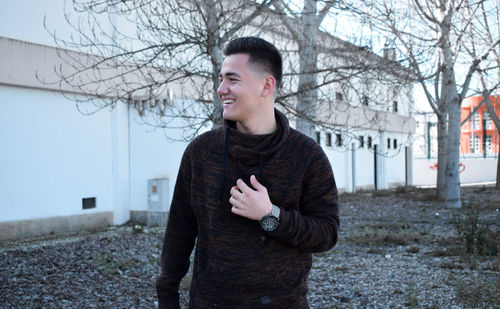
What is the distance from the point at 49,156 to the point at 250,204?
991cm

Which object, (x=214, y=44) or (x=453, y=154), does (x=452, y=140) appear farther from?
(x=214, y=44)

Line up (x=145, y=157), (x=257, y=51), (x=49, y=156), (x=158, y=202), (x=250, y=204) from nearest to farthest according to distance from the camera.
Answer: (x=250, y=204)
(x=257, y=51)
(x=49, y=156)
(x=158, y=202)
(x=145, y=157)

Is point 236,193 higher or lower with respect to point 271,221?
higher

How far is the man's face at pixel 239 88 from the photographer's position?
6.75 ft

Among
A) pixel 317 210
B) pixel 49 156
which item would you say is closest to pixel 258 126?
pixel 317 210

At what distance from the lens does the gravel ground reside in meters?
5.51

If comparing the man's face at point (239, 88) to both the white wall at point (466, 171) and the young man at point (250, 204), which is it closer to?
the young man at point (250, 204)

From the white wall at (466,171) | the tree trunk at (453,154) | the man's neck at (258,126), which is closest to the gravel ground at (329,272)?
the tree trunk at (453,154)

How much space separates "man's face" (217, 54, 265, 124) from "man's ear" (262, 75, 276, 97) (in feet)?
0.10

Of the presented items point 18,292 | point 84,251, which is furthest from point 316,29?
point 18,292

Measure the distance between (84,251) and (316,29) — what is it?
5.35 meters

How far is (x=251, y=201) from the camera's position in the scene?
1847mm

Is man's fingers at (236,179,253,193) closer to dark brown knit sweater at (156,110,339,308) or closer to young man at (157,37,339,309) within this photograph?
young man at (157,37,339,309)

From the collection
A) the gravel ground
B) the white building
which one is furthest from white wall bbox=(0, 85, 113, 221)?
the gravel ground
